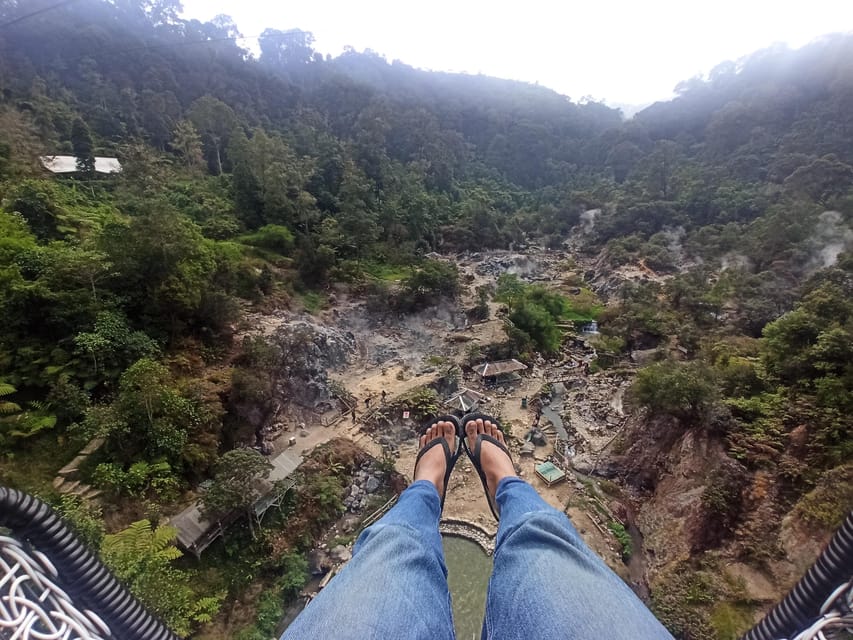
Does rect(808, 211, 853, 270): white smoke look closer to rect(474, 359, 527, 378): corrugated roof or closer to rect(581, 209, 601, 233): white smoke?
rect(474, 359, 527, 378): corrugated roof

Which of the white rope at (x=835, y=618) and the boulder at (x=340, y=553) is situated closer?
the white rope at (x=835, y=618)

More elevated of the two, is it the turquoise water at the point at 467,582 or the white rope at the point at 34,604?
the white rope at the point at 34,604

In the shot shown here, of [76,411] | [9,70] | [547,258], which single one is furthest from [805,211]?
[9,70]

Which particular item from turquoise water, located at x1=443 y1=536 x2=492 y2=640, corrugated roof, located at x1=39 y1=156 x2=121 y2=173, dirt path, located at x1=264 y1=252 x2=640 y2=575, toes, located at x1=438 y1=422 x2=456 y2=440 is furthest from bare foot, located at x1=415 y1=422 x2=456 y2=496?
corrugated roof, located at x1=39 y1=156 x2=121 y2=173

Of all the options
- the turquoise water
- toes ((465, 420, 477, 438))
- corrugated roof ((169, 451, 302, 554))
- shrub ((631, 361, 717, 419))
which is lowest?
the turquoise water

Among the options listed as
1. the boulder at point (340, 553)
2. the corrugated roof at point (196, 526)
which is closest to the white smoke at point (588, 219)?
the boulder at point (340, 553)

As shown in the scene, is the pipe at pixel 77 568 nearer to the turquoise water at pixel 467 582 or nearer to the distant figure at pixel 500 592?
the distant figure at pixel 500 592
